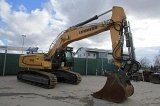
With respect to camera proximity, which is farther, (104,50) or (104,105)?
(104,50)

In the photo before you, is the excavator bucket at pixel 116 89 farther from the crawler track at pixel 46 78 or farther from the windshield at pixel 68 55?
the windshield at pixel 68 55

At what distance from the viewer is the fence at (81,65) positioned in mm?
19391

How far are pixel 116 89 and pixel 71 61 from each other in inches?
242

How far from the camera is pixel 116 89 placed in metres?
9.64

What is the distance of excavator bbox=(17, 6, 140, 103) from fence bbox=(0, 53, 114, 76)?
429cm

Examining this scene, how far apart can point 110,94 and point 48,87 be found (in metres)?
4.00

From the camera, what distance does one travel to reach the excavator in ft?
32.1

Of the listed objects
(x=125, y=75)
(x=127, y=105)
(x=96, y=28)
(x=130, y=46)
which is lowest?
(x=127, y=105)

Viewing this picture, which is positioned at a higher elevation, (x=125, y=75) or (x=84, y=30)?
(x=84, y=30)

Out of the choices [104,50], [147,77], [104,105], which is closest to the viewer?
[104,105]

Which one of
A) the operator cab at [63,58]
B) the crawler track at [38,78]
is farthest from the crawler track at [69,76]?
the crawler track at [38,78]

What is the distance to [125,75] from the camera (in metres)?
9.80

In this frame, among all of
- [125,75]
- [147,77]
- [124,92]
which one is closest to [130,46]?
[125,75]

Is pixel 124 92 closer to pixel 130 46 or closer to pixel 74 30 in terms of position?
pixel 130 46
